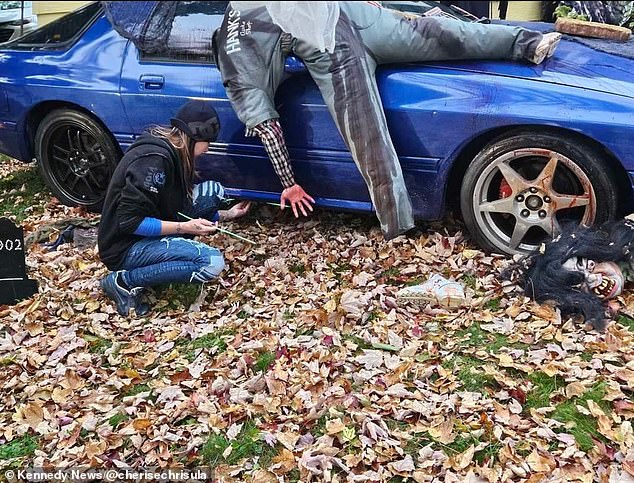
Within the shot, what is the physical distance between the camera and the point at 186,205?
4.06 meters

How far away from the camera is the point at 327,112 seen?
4070mm

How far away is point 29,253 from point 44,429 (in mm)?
2045

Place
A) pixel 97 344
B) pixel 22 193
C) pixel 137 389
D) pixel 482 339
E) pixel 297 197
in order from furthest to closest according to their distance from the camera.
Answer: pixel 22 193, pixel 297 197, pixel 97 344, pixel 482 339, pixel 137 389

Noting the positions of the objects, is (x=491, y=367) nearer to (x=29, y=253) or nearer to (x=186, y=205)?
(x=186, y=205)

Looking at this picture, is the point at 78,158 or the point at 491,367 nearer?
the point at 491,367

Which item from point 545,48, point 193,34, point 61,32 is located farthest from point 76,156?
point 545,48

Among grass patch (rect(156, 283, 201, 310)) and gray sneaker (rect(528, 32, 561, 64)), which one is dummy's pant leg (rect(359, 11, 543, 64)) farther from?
grass patch (rect(156, 283, 201, 310))

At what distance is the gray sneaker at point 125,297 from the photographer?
3.92m

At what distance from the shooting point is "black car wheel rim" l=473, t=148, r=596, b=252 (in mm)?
3750

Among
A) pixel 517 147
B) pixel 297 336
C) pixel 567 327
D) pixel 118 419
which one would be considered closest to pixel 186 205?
pixel 297 336

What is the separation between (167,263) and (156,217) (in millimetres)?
266

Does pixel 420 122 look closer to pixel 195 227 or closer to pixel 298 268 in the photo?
pixel 298 268

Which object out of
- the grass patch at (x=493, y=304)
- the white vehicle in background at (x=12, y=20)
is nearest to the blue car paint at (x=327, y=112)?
the grass patch at (x=493, y=304)

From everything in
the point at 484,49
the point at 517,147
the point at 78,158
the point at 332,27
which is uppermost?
the point at 332,27
